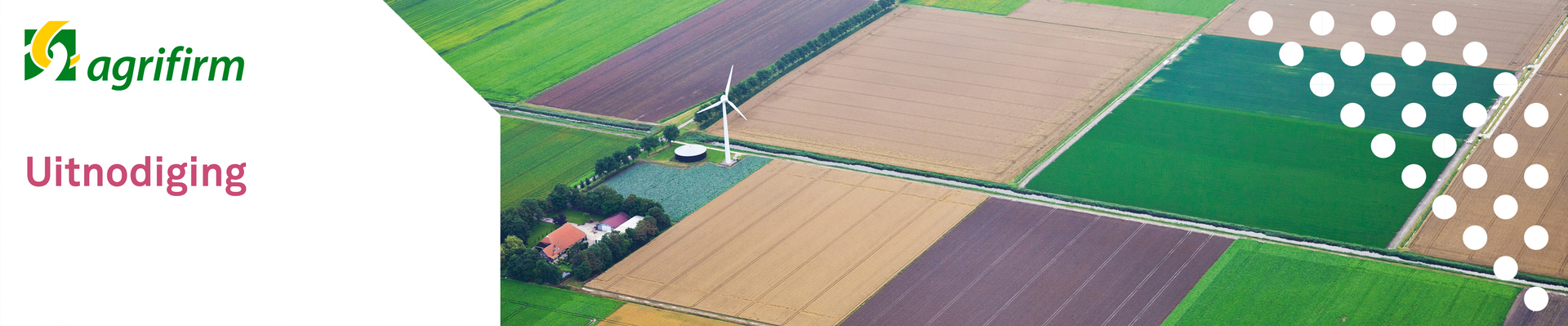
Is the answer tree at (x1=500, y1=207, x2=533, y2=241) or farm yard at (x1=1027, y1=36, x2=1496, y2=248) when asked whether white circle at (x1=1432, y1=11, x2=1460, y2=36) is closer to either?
farm yard at (x1=1027, y1=36, x2=1496, y2=248)

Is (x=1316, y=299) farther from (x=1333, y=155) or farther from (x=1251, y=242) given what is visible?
(x=1333, y=155)

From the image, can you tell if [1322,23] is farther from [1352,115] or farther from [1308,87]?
[1352,115]

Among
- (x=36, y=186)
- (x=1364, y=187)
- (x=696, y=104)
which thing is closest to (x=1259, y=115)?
(x=1364, y=187)

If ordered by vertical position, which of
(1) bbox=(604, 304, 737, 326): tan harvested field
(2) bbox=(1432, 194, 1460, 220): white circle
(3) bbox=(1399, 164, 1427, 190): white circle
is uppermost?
(3) bbox=(1399, 164, 1427, 190): white circle

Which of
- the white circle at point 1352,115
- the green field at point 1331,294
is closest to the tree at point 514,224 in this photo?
the green field at point 1331,294

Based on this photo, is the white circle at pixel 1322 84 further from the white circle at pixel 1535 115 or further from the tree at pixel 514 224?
the tree at pixel 514 224

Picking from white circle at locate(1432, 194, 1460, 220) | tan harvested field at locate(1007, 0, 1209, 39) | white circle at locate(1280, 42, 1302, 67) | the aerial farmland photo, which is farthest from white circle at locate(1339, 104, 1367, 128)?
tan harvested field at locate(1007, 0, 1209, 39)

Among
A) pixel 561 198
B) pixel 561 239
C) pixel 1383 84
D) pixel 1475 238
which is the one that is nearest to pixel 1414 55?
pixel 1383 84
